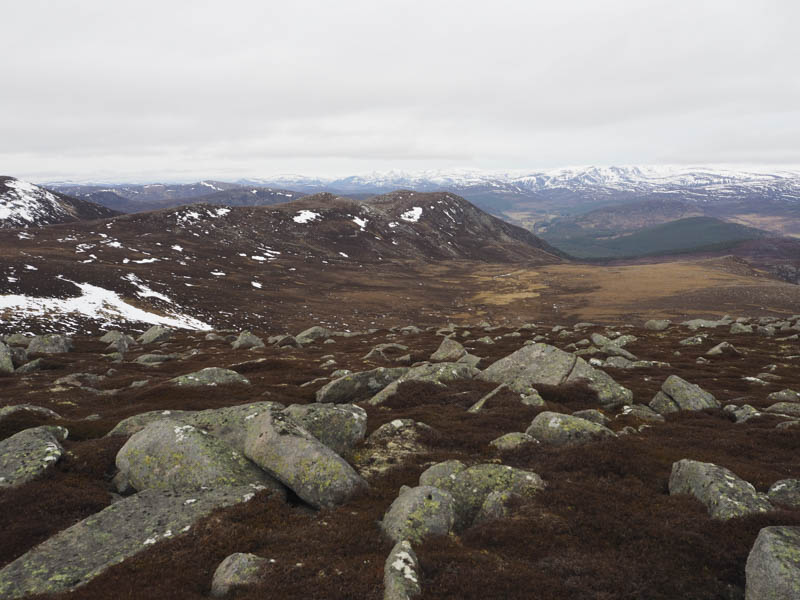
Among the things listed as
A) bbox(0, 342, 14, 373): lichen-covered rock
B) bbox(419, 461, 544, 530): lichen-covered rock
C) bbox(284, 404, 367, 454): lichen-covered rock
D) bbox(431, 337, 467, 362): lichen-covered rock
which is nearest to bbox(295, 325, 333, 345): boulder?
bbox(431, 337, 467, 362): lichen-covered rock

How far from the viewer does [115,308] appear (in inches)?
3423

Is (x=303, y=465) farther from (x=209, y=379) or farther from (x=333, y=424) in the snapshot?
(x=209, y=379)

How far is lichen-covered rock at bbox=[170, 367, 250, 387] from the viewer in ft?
86.1

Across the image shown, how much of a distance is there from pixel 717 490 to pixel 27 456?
21.1 m

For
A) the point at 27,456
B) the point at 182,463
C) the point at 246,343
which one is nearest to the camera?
the point at 182,463

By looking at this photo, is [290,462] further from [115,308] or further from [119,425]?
[115,308]

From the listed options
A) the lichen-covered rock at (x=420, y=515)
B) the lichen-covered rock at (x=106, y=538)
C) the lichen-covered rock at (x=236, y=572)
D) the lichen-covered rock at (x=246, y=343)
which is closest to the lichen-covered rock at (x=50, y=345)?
the lichen-covered rock at (x=246, y=343)

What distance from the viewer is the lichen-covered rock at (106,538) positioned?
8773 millimetres

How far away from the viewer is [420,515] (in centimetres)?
1014

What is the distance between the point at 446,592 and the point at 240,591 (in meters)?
4.18

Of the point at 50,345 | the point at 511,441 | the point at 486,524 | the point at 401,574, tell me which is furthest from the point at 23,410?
the point at 50,345

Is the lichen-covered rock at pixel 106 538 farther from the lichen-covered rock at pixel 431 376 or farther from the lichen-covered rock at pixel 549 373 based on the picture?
the lichen-covered rock at pixel 549 373

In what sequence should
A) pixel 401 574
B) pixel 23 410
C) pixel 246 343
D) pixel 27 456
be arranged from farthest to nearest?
pixel 246 343 < pixel 23 410 < pixel 27 456 < pixel 401 574

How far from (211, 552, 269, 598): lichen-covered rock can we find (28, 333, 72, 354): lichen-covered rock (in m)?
51.4
